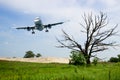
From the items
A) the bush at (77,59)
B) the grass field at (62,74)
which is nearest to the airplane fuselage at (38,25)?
the bush at (77,59)

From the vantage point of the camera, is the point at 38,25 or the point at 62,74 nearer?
the point at 62,74

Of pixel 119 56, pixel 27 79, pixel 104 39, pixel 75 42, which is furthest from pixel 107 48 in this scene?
pixel 27 79

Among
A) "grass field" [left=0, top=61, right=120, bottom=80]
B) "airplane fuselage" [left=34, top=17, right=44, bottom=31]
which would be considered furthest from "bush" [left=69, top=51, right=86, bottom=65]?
"airplane fuselage" [left=34, top=17, right=44, bottom=31]

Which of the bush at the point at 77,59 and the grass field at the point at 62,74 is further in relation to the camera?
the bush at the point at 77,59

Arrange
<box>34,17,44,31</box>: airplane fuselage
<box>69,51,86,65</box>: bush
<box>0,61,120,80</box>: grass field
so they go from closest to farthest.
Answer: <box>0,61,120,80</box>: grass field, <box>69,51,86,65</box>: bush, <box>34,17,44,31</box>: airplane fuselage

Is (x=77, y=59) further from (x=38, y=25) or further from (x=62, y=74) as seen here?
(x=38, y=25)

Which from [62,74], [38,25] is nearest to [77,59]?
[62,74]

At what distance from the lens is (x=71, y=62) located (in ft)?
105

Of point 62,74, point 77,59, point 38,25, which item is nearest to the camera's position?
point 62,74

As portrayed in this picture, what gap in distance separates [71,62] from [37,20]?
2610 centimetres

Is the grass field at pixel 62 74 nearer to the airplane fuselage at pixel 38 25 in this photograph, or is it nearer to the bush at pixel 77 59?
the bush at pixel 77 59

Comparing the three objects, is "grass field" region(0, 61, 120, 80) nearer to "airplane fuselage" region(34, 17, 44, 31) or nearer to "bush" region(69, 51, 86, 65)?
"bush" region(69, 51, 86, 65)

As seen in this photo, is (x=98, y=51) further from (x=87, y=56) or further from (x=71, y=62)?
(x=71, y=62)

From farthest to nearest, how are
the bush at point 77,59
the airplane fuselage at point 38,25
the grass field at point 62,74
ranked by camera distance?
the airplane fuselage at point 38,25 < the bush at point 77,59 < the grass field at point 62,74
